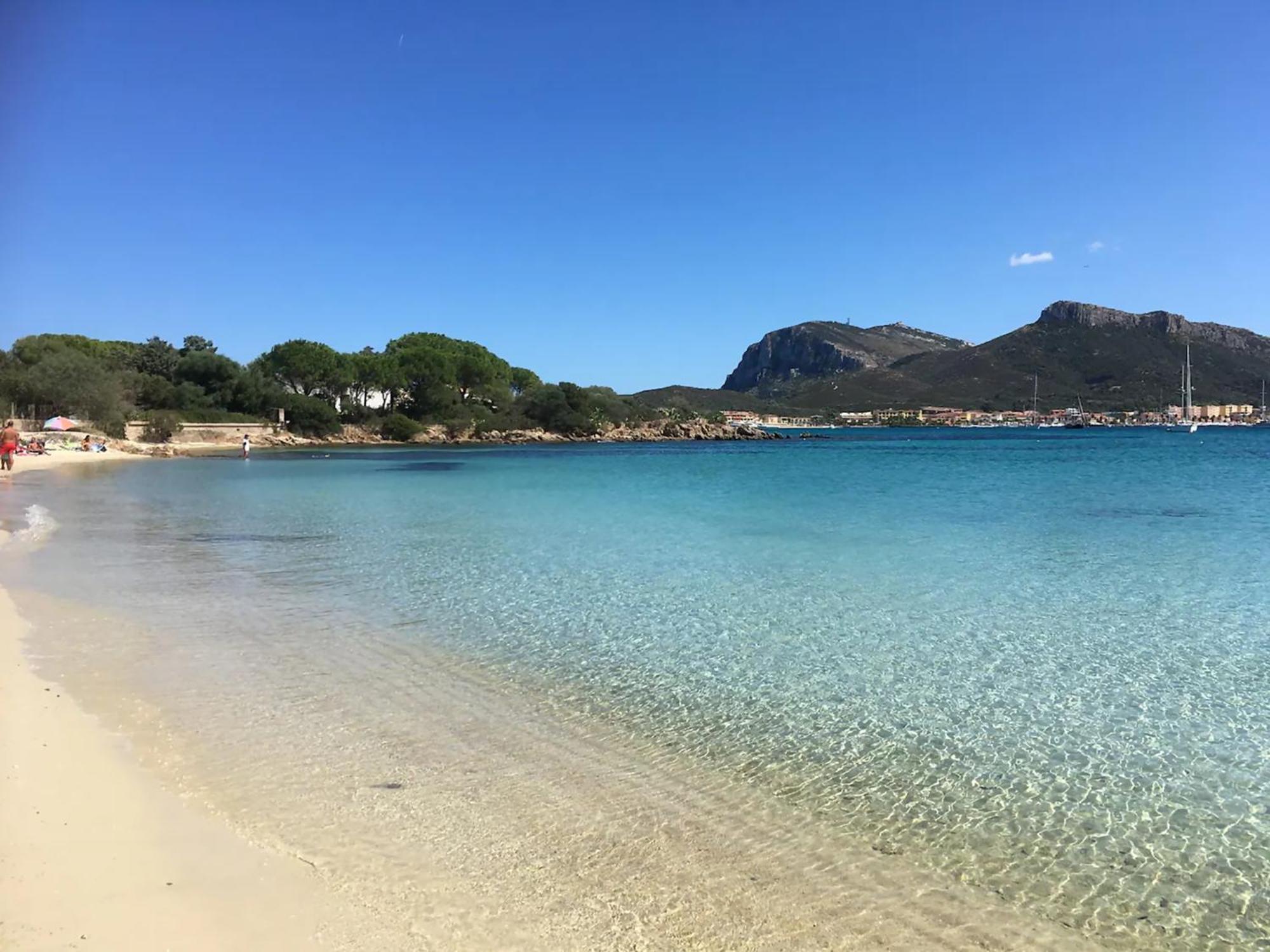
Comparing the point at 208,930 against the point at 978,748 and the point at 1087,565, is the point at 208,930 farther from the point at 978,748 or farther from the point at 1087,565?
the point at 1087,565

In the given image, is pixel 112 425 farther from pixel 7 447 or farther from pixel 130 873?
pixel 130 873

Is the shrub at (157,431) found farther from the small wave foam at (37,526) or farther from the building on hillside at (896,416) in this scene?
the building on hillside at (896,416)

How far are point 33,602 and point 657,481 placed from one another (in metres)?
26.9

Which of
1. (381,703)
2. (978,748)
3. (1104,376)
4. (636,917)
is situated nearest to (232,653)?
(381,703)

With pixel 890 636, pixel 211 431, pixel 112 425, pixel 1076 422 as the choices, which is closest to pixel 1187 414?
pixel 1076 422

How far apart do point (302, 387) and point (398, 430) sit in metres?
12.0

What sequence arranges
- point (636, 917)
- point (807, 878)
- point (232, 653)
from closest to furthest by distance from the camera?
point (636, 917), point (807, 878), point (232, 653)

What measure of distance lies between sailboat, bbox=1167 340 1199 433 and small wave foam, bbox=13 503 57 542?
392 ft

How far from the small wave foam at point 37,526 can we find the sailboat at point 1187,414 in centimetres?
11957

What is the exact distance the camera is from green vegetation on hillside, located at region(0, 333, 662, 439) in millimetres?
58031

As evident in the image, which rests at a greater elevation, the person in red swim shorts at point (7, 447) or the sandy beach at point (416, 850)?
the person in red swim shorts at point (7, 447)

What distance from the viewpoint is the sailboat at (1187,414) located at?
358 feet

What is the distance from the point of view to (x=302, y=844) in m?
3.92

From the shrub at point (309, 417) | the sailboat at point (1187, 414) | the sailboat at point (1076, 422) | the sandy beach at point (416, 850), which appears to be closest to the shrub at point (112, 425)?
the shrub at point (309, 417)
